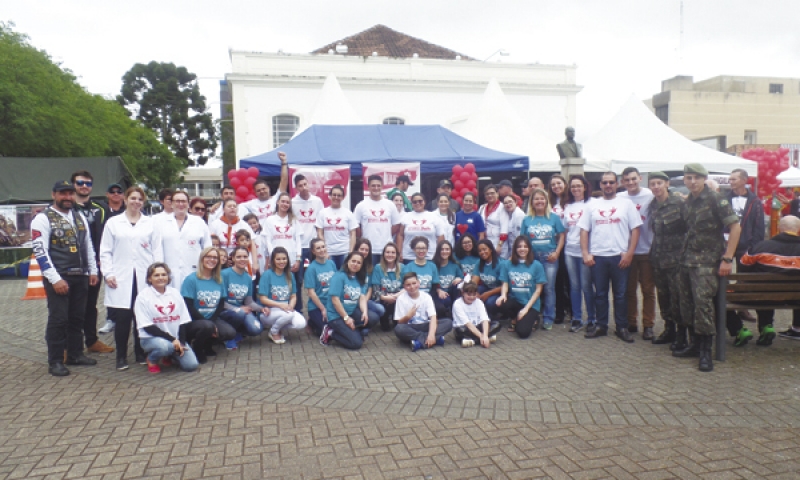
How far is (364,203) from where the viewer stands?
7348 mm

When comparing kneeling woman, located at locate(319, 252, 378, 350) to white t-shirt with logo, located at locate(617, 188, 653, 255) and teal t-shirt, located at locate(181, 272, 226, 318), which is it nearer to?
teal t-shirt, located at locate(181, 272, 226, 318)

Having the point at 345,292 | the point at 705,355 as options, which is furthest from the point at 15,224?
the point at 705,355

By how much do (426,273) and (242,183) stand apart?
499cm

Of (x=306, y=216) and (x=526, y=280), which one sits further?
(x=306, y=216)

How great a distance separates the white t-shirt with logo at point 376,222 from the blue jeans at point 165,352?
295 cm

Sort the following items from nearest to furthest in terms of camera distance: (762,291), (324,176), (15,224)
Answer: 1. (762,291)
2. (324,176)
3. (15,224)

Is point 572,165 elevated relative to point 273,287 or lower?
elevated

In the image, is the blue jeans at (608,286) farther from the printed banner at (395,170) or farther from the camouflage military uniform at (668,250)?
the printed banner at (395,170)

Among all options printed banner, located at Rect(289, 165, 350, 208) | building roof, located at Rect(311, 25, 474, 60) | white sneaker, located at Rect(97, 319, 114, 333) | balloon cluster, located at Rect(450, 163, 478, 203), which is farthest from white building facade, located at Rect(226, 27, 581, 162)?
white sneaker, located at Rect(97, 319, 114, 333)

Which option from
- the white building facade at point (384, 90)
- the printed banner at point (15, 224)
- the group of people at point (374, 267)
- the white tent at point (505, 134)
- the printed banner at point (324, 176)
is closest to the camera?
the group of people at point (374, 267)

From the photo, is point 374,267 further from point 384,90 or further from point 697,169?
point 384,90

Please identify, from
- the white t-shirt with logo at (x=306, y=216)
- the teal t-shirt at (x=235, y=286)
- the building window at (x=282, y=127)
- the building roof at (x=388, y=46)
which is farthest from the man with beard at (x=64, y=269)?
the building roof at (x=388, y=46)

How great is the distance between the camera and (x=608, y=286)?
597 centimetres

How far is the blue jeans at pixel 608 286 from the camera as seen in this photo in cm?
590
